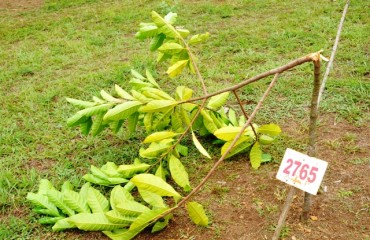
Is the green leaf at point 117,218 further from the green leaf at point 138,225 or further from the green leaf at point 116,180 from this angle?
the green leaf at point 116,180

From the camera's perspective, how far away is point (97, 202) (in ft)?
6.80

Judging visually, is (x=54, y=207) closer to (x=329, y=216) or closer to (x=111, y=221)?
(x=111, y=221)

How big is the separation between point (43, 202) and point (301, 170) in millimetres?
1273

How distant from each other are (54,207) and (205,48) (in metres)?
2.81

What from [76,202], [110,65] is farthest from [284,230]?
[110,65]

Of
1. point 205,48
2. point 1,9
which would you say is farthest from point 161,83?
point 1,9

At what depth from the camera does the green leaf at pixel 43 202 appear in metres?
2.11

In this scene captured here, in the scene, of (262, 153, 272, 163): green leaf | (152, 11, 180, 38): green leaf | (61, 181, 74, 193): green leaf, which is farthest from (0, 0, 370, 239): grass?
(152, 11, 180, 38): green leaf

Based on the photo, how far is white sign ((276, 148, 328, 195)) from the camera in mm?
1662

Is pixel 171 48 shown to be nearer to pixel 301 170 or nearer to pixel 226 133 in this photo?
pixel 226 133

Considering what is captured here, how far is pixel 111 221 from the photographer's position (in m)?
1.90

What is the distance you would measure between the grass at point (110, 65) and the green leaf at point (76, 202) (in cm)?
20

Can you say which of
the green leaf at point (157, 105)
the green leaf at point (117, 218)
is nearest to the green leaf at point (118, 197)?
the green leaf at point (117, 218)

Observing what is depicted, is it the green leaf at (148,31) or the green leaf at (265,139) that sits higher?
the green leaf at (148,31)
